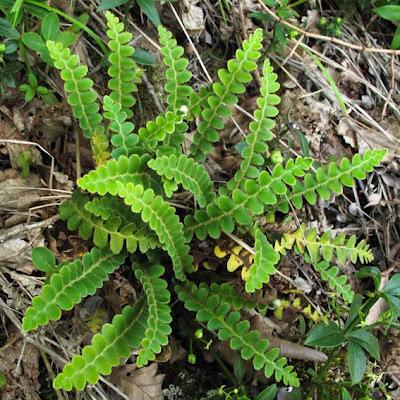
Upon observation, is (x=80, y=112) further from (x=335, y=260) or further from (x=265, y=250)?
(x=335, y=260)

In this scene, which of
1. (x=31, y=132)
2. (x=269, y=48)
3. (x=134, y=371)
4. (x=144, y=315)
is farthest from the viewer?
(x=269, y=48)

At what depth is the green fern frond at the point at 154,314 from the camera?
173 centimetres

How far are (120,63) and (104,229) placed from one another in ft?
1.86

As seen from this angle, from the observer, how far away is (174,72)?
79.7 inches

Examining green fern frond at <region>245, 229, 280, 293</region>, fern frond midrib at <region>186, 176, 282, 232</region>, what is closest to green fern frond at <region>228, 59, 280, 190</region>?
fern frond midrib at <region>186, 176, 282, 232</region>

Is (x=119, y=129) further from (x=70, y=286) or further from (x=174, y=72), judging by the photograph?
(x=70, y=286)

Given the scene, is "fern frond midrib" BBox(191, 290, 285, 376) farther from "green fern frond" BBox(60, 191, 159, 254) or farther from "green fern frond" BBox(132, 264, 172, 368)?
"green fern frond" BBox(60, 191, 159, 254)

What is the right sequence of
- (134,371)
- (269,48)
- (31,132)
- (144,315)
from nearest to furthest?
(144,315)
(134,371)
(31,132)
(269,48)

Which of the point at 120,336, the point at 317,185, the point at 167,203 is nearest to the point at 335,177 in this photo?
the point at 317,185

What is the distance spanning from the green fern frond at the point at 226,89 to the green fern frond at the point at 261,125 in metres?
0.06

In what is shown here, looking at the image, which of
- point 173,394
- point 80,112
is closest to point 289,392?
point 173,394

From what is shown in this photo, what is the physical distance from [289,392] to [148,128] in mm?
1088

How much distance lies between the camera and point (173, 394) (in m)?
2.11

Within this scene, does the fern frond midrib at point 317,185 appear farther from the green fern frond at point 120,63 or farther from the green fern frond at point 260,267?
the green fern frond at point 120,63
